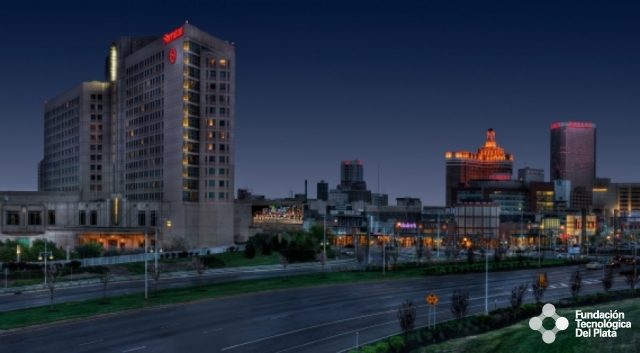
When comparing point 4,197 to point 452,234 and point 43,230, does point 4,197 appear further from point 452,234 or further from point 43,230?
point 452,234

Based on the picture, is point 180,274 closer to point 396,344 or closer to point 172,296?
point 172,296

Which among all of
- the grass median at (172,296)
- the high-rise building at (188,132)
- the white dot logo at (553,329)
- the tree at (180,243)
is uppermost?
the high-rise building at (188,132)

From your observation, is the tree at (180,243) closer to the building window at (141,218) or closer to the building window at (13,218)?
the building window at (141,218)

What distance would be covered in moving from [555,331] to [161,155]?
128289mm

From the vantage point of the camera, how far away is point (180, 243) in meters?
135

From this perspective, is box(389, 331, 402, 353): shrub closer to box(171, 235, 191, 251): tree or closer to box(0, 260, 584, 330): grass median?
box(0, 260, 584, 330): grass median

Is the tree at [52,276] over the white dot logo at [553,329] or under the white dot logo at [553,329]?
under

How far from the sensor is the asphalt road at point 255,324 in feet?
132

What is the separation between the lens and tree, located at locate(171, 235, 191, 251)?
133538 millimetres

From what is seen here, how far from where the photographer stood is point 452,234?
17025 centimetres

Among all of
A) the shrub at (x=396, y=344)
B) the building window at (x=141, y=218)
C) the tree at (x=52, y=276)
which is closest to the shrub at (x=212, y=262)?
the tree at (x=52, y=276)

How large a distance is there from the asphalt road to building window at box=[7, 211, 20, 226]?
9720 cm

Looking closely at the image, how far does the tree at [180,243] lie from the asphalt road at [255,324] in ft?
231

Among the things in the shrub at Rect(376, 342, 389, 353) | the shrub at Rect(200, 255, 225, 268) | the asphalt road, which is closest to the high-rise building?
the shrub at Rect(200, 255, 225, 268)
